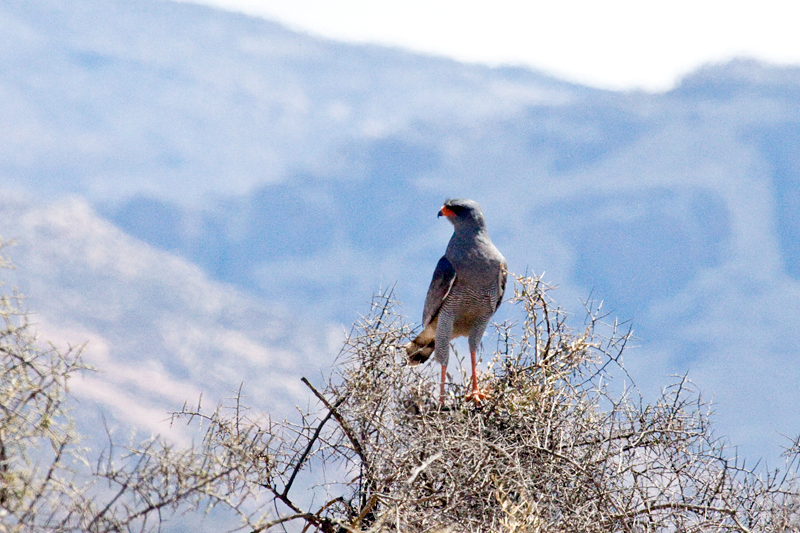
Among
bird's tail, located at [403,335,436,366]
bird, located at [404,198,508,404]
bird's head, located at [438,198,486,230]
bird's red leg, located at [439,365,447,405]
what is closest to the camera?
bird's red leg, located at [439,365,447,405]

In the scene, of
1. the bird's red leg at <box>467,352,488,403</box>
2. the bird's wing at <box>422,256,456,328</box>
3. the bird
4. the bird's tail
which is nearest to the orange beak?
the bird

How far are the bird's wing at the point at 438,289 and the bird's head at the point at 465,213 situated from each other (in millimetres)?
377

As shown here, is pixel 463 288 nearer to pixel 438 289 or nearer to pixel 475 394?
pixel 438 289

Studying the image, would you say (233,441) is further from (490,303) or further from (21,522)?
(490,303)

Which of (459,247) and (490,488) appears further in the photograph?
(459,247)

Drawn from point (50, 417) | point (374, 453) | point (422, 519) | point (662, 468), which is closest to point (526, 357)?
point (662, 468)

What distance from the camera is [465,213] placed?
6.43 m

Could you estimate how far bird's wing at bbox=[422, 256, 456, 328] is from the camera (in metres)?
6.28

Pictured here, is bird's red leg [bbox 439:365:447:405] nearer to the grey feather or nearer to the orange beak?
the grey feather

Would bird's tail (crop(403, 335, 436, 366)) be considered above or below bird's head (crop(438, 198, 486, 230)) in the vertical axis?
below

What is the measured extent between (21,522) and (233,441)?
1566 millimetres

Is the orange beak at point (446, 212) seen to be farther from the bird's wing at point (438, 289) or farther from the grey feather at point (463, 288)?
the bird's wing at point (438, 289)

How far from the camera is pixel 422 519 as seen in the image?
3182mm

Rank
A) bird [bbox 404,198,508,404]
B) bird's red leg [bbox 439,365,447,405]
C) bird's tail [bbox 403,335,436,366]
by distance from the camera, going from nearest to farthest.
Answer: bird's red leg [bbox 439,365,447,405] → bird's tail [bbox 403,335,436,366] → bird [bbox 404,198,508,404]
